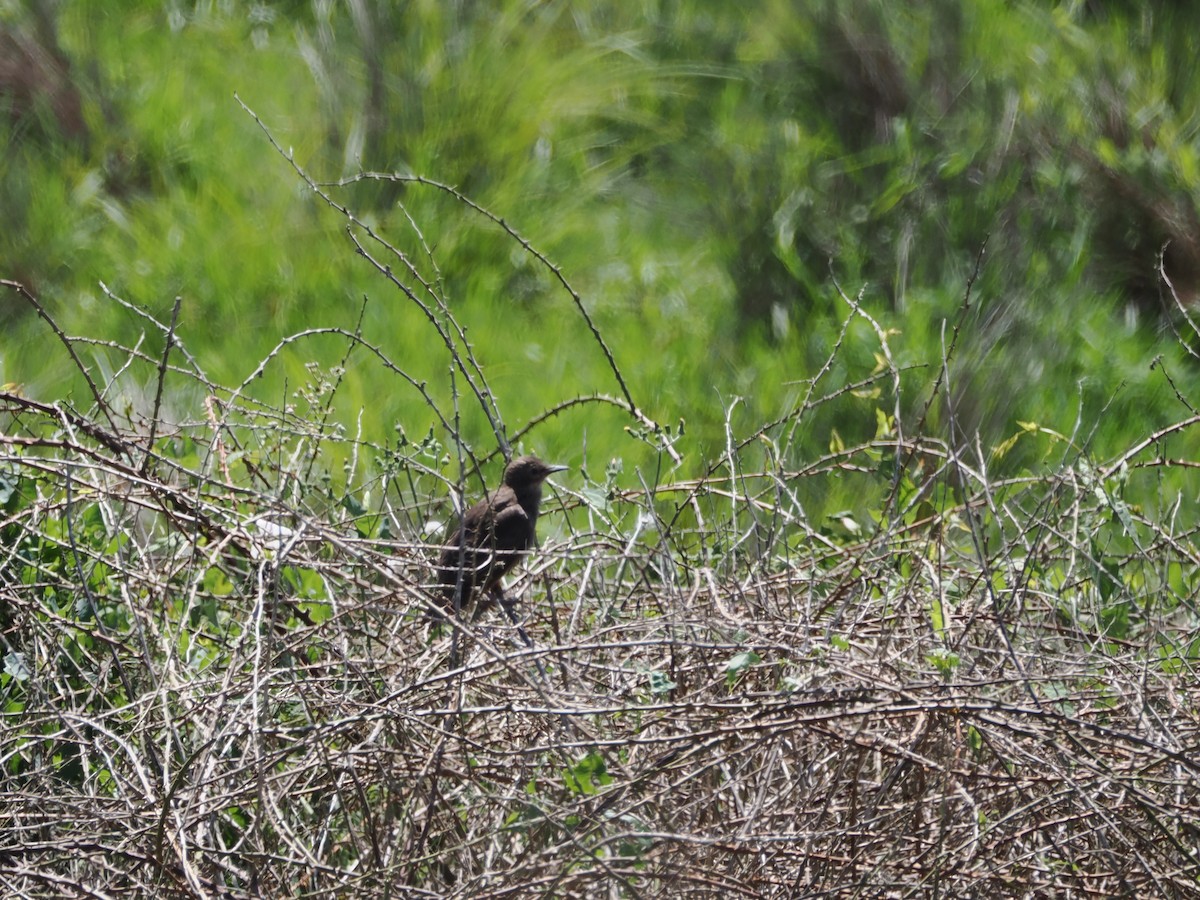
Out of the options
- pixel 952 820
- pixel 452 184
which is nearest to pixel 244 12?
pixel 452 184

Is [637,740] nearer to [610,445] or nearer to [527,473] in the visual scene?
[527,473]

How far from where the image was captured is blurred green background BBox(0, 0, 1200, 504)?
273 inches

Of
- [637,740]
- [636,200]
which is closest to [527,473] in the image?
[637,740]

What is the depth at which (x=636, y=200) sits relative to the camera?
27.4 ft

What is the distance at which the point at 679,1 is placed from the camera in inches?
366

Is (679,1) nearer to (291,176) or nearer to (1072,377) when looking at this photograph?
(291,176)

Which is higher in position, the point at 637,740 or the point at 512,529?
the point at 637,740

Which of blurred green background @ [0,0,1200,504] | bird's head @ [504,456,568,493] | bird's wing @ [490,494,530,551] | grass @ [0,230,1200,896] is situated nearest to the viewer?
grass @ [0,230,1200,896]

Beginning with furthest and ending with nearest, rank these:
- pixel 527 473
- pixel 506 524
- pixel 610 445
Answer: pixel 610 445 < pixel 527 473 < pixel 506 524

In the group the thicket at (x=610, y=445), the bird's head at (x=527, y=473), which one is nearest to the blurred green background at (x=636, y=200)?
the thicket at (x=610, y=445)

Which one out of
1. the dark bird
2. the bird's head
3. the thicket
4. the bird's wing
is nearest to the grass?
the thicket

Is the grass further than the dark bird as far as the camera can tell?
No

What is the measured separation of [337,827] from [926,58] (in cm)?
584

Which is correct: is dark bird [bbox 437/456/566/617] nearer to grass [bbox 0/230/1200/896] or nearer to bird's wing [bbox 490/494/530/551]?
bird's wing [bbox 490/494/530/551]
